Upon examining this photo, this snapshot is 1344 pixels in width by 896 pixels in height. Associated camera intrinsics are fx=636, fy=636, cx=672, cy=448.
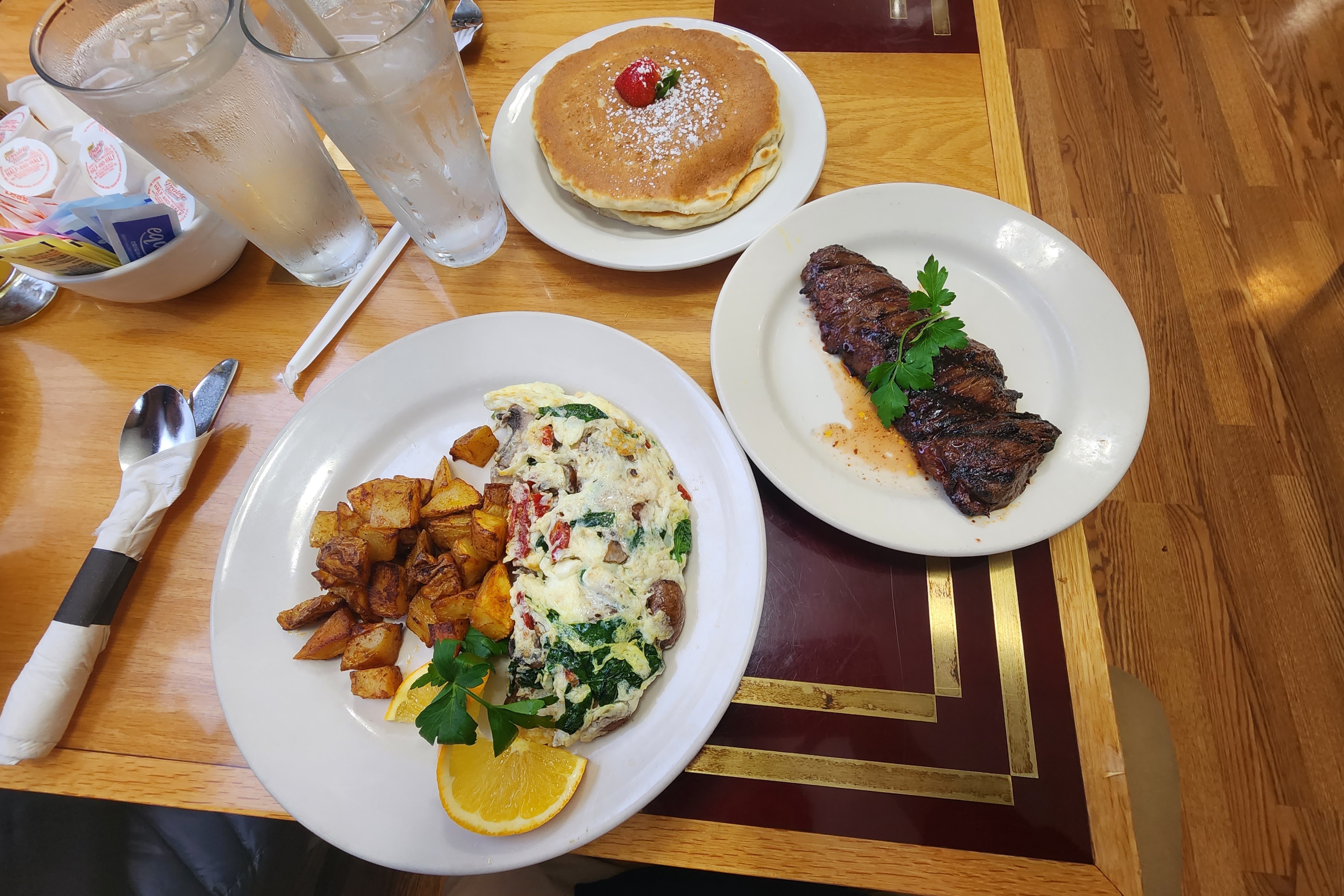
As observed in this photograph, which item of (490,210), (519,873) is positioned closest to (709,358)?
(490,210)

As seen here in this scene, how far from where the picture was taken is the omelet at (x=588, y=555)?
104 centimetres

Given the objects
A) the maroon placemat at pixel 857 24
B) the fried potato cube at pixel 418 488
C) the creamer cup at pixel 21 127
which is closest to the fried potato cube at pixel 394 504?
the fried potato cube at pixel 418 488

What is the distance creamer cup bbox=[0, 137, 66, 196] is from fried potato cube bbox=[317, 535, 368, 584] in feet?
3.85

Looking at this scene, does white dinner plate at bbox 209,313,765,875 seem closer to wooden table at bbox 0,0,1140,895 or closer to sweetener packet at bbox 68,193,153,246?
wooden table at bbox 0,0,1140,895

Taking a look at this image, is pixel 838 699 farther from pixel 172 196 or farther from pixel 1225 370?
pixel 1225 370

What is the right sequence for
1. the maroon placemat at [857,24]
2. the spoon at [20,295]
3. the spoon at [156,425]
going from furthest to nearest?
the maroon placemat at [857,24] → the spoon at [20,295] → the spoon at [156,425]

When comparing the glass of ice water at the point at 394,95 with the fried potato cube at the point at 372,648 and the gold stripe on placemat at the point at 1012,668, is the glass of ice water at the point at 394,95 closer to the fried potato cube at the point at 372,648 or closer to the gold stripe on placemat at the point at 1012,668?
the fried potato cube at the point at 372,648

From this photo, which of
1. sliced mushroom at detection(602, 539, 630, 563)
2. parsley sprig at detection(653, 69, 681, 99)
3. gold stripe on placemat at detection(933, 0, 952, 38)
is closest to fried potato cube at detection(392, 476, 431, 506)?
sliced mushroom at detection(602, 539, 630, 563)

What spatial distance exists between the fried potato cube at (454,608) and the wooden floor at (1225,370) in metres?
2.09

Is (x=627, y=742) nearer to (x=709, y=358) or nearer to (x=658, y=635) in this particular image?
(x=658, y=635)

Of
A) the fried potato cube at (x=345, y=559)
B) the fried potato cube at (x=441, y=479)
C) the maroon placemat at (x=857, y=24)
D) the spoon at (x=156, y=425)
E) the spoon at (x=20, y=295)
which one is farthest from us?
the maroon placemat at (x=857, y=24)

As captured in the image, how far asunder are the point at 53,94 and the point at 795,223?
6.33 ft

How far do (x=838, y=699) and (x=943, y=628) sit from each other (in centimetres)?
24

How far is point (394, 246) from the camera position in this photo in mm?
1566
